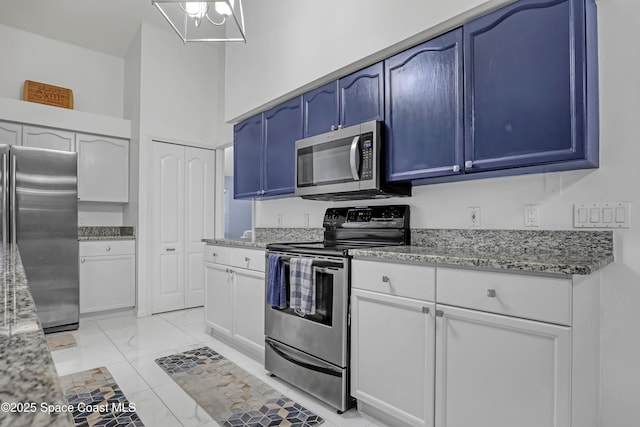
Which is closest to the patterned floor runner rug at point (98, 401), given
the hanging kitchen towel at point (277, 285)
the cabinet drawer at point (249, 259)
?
the hanging kitchen towel at point (277, 285)

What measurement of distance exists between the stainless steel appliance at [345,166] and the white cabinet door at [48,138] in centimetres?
290

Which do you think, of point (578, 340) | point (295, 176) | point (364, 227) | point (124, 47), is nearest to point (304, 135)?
point (295, 176)

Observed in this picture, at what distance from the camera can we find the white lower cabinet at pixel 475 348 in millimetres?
1325

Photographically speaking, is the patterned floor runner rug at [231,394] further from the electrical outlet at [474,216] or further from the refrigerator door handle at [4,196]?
the refrigerator door handle at [4,196]

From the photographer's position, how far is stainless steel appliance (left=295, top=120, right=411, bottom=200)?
2.30m

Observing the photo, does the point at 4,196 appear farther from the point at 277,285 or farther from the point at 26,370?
the point at 26,370

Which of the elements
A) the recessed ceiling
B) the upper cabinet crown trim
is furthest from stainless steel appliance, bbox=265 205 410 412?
the recessed ceiling

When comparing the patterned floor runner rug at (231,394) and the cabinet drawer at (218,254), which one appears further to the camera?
the cabinet drawer at (218,254)

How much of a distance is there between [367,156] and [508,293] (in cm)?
120

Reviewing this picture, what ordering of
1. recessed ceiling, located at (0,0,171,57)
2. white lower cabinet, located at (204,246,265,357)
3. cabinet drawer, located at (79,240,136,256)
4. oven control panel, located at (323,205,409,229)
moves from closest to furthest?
oven control panel, located at (323,205,409,229) → white lower cabinet, located at (204,246,265,357) → recessed ceiling, located at (0,0,171,57) → cabinet drawer, located at (79,240,136,256)

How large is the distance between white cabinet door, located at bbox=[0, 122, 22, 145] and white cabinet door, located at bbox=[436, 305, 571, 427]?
14.5 ft

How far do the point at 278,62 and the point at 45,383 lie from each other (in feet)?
9.85

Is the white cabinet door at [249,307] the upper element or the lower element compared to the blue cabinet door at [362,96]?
lower

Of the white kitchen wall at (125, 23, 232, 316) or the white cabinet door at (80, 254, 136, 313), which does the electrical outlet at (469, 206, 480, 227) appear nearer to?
the white kitchen wall at (125, 23, 232, 316)
